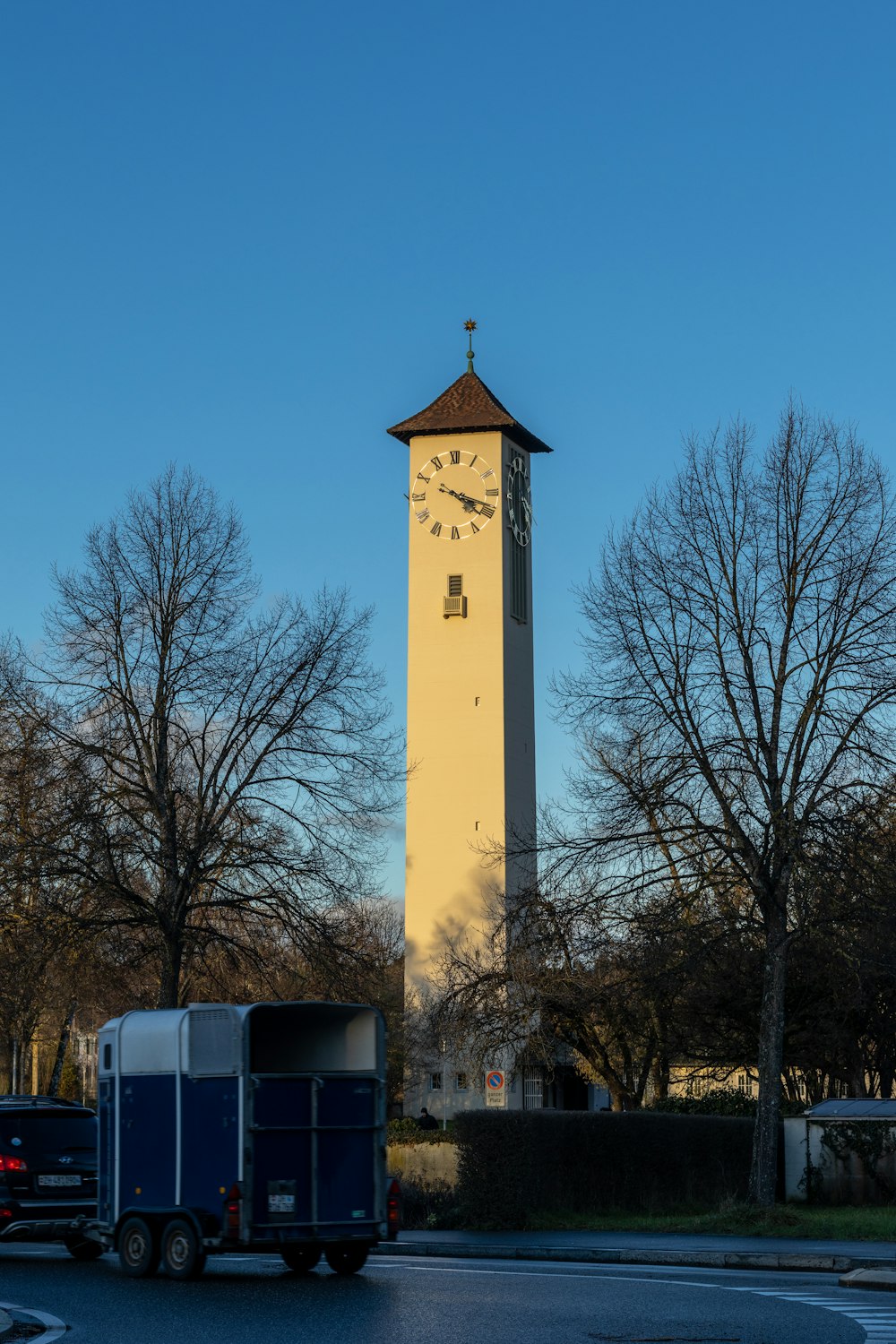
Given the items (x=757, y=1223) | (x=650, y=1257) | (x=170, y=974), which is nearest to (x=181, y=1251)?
(x=650, y=1257)

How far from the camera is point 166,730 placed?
107 feet

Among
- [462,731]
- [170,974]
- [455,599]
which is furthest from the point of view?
[455,599]

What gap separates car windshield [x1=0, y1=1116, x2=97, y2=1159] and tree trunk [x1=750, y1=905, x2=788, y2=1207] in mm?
11008

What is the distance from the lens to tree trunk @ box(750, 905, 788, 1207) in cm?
2744

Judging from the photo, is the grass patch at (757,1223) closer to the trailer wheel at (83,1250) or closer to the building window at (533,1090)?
the trailer wheel at (83,1250)

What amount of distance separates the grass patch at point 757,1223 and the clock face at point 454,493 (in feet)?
137

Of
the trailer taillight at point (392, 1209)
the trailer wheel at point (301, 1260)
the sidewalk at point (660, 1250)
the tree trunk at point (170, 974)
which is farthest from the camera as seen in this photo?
the tree trunk at point (170, 974)

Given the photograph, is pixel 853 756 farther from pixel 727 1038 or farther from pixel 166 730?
pixel 727 1038

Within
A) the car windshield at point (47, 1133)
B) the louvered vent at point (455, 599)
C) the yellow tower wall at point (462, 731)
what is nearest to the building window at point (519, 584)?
the yellow tower wall at point (462, 731)

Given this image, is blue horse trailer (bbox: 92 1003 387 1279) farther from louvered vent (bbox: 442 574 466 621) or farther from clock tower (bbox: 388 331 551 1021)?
louvered vent (bbox: 442 574 466 621)

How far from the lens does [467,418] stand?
6969 centimetres

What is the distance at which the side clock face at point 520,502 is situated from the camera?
68.9 metres

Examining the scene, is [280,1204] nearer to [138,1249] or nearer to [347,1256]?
[347,1256]

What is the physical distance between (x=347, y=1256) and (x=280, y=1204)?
1403 millimetres
